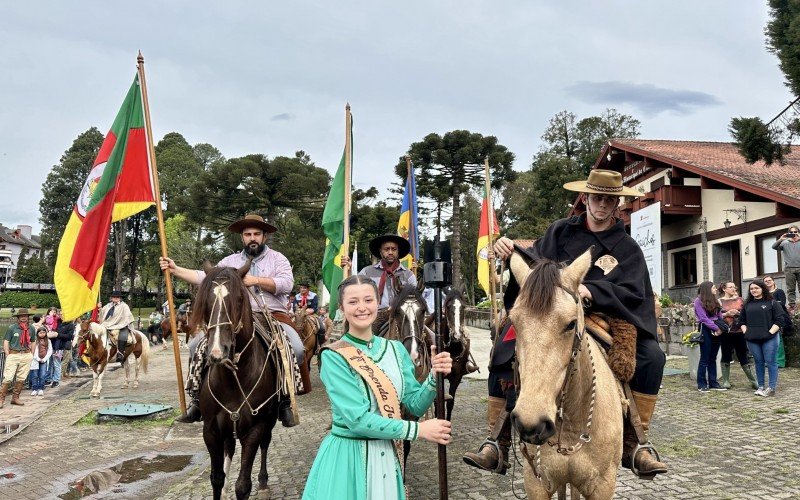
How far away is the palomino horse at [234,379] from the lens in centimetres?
471

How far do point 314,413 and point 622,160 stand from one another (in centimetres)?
2189

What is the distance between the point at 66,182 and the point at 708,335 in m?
64.8

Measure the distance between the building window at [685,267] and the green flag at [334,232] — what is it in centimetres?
1782

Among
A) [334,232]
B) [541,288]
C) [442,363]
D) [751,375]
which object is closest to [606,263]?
[541,288]

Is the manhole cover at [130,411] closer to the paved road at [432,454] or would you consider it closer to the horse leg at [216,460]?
the paved road at [432,454]

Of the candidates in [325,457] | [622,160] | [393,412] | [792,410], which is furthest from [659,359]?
[622,160]

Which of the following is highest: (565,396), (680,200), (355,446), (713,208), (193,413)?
(680,200)

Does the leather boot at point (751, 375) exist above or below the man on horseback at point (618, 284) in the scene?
A: below

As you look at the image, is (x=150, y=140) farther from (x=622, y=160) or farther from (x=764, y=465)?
(x=622, y=160)

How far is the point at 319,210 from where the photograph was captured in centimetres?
4875

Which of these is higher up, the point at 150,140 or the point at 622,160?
the point at 622,160

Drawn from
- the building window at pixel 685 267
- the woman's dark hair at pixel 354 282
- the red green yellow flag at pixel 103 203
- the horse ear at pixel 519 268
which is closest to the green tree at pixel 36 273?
the building window at pixel 685 267

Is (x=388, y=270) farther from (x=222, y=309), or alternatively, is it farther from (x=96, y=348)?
(x=96, y=348)

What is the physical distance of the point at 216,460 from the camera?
16.4 ft
